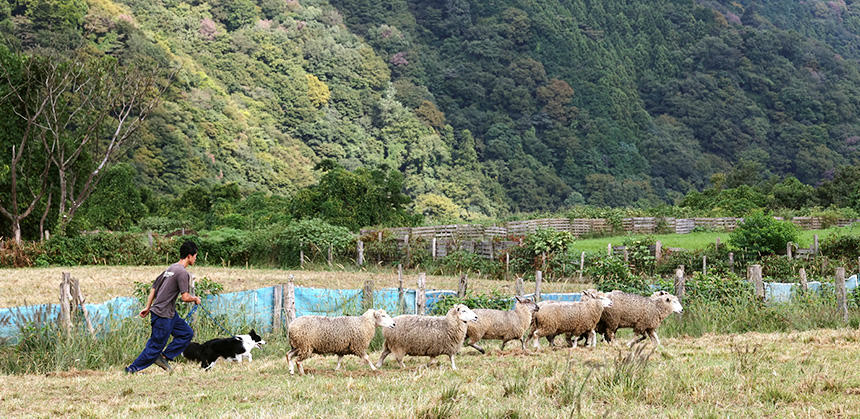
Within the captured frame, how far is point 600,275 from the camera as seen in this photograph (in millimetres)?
20281

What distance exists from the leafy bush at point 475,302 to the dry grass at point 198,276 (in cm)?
445

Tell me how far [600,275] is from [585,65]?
114 m

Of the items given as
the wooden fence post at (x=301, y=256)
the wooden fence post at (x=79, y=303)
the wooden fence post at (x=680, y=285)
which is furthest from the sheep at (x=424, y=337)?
the wooden fence post at (x=301, y=256)

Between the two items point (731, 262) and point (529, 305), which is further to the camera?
point (731, 262)

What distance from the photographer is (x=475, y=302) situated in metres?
14.5

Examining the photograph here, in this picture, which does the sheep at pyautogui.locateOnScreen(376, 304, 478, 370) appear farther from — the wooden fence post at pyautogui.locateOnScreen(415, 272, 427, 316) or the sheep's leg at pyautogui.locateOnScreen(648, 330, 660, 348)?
the sheep's leg at pyautogui.locateOnScreen(648, 330, 660, 348)

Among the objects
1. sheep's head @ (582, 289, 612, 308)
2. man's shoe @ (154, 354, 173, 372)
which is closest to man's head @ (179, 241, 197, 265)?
man's shoe @ (154, 354, 173, 372)

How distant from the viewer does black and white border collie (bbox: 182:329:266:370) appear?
457 inches

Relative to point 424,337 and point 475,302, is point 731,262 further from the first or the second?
point 424,337

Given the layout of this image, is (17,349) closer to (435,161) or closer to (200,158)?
(200,158)

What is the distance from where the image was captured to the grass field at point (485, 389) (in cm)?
754

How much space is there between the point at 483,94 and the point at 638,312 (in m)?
111

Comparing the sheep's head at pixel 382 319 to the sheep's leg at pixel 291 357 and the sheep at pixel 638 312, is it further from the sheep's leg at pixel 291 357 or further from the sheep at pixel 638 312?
the sheep at pixel 638 312

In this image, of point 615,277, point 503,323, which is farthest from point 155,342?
point 615,277
